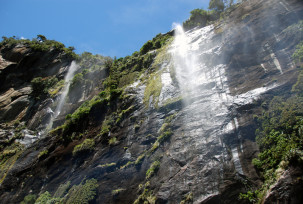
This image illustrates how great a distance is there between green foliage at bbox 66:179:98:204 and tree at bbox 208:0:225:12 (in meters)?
21.0

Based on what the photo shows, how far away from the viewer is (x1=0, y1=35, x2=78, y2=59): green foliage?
31562 millimetres

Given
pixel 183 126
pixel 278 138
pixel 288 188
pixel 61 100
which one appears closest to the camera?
pixel 288 188

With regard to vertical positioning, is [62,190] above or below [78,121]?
below

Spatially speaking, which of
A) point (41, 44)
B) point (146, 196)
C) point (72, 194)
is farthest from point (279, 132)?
point (41, 44)

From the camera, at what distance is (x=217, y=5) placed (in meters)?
22.5

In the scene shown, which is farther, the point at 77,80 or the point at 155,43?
the point at 77,80

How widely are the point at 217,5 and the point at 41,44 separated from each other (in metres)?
26.7

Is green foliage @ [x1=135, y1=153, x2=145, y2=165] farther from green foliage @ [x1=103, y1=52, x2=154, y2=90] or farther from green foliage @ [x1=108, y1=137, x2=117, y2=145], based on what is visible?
green foliage @ [x1=103, y1=52, x2=154, y2=90]

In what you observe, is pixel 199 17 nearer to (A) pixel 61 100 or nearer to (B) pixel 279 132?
(A) pixel 61 100

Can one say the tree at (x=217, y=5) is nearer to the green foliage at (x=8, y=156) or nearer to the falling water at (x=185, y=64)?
the falling water at (x=185, y=64)

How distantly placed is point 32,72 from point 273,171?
Answer: 1287 inches

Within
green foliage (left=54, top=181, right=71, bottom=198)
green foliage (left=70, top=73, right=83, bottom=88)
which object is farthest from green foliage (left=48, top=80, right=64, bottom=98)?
green foliage (left=54, top=181, right=71, bottom=198)

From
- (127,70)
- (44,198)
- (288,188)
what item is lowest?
(44,198)

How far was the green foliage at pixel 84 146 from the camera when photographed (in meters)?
13.2
